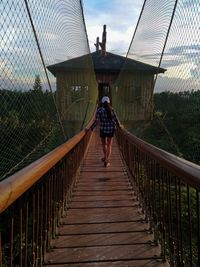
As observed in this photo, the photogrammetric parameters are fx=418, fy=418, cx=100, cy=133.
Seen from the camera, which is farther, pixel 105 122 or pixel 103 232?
pixel 105 122

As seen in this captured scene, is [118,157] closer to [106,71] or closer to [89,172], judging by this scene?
[89,172]

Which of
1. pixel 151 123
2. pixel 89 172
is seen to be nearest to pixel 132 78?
pixel 89 172

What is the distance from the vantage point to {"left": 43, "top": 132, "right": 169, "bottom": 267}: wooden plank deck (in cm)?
265

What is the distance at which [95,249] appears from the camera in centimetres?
285

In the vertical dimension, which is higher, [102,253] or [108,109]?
[108,109]

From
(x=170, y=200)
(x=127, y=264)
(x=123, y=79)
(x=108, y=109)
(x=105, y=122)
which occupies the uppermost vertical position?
(x=123, y=79)

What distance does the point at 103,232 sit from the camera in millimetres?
3242

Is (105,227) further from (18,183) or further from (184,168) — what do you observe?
(18,183)

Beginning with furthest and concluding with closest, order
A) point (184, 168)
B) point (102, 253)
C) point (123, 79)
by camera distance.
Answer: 1. point (123, 79)
2. point (102, 253)
3. point (184, 168)

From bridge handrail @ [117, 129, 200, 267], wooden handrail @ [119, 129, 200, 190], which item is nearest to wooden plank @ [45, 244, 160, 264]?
bridge handrail @ [117, 129, 200, 267]

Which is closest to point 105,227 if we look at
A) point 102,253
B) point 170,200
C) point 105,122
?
point 102,253

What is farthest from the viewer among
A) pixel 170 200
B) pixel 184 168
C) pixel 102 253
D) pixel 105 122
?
pixel 105 122

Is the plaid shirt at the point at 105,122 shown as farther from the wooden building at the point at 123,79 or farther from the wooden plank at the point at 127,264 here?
the wooden plank at the point at 127,264

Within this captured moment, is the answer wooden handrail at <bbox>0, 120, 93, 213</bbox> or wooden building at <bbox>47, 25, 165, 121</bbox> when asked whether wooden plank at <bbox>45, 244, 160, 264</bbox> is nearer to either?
wooden handrail at <bbox>0, 120, 93, 213</bbox>
